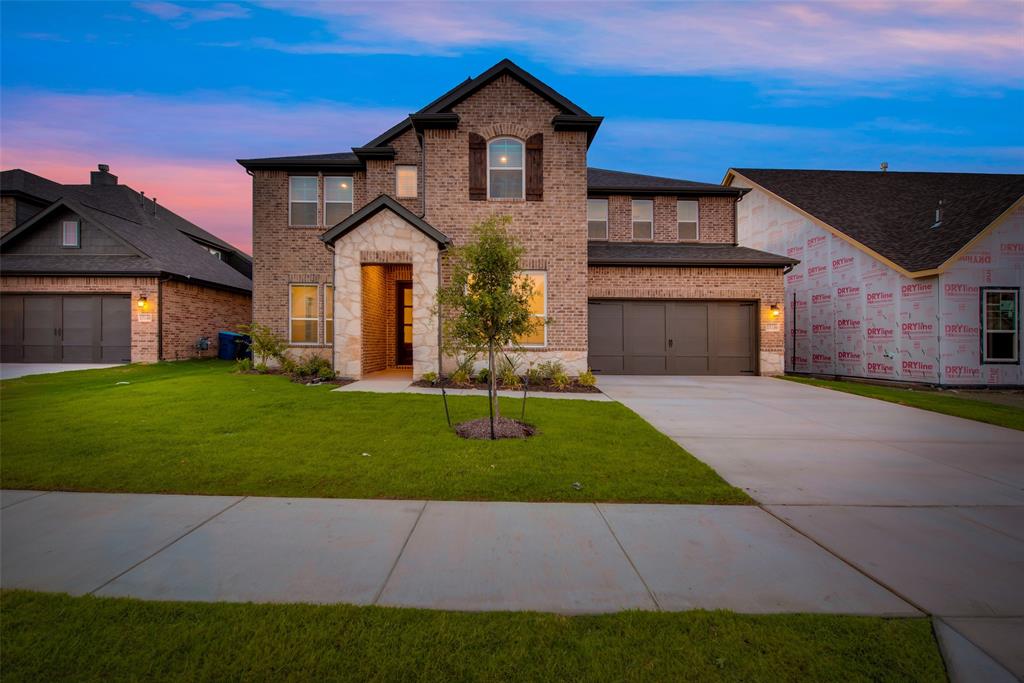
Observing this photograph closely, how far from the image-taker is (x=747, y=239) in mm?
20500

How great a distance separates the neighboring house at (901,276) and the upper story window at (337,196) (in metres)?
16.9

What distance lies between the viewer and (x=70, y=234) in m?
17.0

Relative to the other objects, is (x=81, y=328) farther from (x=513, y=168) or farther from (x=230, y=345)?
(x=513, y=168)

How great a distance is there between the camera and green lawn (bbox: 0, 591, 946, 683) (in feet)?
6.68

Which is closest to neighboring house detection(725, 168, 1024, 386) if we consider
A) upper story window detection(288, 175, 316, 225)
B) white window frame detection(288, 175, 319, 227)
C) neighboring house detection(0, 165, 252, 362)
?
white window frame detection(288, 175, 319, 227)

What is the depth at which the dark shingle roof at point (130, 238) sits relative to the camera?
16219 millimetres

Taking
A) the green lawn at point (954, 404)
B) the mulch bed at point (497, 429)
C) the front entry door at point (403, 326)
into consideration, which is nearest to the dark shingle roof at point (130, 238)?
the front entry door at point (403, 326)

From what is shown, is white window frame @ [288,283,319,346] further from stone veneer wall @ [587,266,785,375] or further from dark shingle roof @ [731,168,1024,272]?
dark shingle roof @ [731,168,1024,272]

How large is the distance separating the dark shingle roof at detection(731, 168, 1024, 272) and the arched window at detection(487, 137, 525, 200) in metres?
11.9

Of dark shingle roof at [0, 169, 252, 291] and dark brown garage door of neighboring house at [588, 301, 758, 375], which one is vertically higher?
dark shingle roof at [0, 169, 252, 291]

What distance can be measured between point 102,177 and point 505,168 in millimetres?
26748

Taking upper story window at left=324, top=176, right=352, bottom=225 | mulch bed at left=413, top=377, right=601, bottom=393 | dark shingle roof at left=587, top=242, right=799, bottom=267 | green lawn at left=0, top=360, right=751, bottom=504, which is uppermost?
upper story window at left=324, top=176, right=352, bottom=225

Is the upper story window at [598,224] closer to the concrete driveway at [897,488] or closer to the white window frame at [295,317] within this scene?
the concrete driveway at [897,488]

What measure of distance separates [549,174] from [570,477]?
9958 mm
